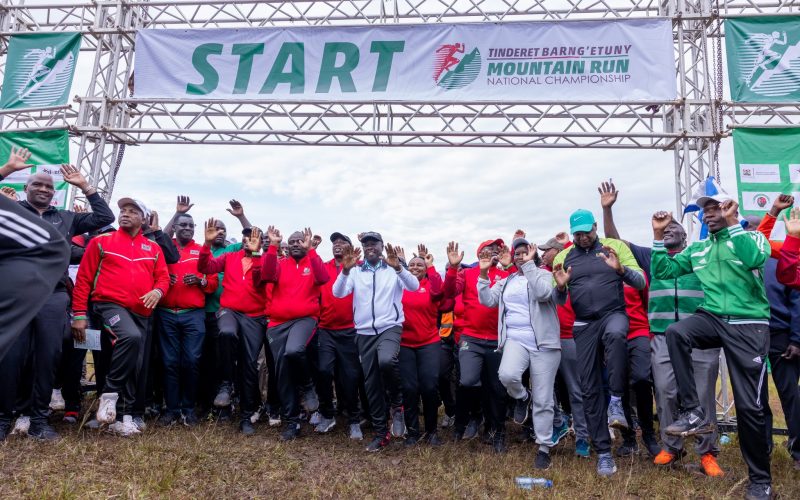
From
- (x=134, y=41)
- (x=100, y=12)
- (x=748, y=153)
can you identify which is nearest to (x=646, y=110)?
(x=748, y=153)

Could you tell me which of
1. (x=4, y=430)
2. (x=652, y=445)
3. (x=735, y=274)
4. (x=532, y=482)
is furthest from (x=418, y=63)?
(x=4, y=430)

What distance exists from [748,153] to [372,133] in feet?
19.1

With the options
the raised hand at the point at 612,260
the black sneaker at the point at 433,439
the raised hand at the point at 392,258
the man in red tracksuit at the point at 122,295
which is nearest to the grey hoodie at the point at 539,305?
the raised hand at the point at 612,260

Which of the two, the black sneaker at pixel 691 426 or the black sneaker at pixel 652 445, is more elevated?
the black sneaker at pixel 691 426

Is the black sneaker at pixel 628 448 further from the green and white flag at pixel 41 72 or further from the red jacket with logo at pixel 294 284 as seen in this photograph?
the green and white flag at pixel 41 72

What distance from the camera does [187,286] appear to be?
20.0 feet

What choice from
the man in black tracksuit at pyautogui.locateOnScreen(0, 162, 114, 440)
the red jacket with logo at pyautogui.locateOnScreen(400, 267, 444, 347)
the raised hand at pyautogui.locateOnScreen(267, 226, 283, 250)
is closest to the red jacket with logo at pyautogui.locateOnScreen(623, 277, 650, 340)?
the red jacket with logo at pyautogui.locateOnScreen(400, 267, 444, 347)

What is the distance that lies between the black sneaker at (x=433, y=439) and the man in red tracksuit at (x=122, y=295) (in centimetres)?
310

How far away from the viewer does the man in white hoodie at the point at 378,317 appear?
555cm

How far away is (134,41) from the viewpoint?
364 inches

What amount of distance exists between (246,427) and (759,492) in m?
4.92

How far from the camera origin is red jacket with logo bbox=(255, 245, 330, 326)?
5.86 m

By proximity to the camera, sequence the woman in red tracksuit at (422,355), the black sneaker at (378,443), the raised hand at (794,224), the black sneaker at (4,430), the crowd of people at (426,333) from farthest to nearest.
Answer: the woman in red tracksuit at (422,355), the black sneaker at (378,443), the black sneaker at (4,430), the crowd of people at (426,333), the raised hand at (794,224)

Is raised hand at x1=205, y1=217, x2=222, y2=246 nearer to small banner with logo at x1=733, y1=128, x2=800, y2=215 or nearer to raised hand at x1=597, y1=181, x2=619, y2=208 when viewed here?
raised hand at x1=597, y1=181, x2=619, y2=208
